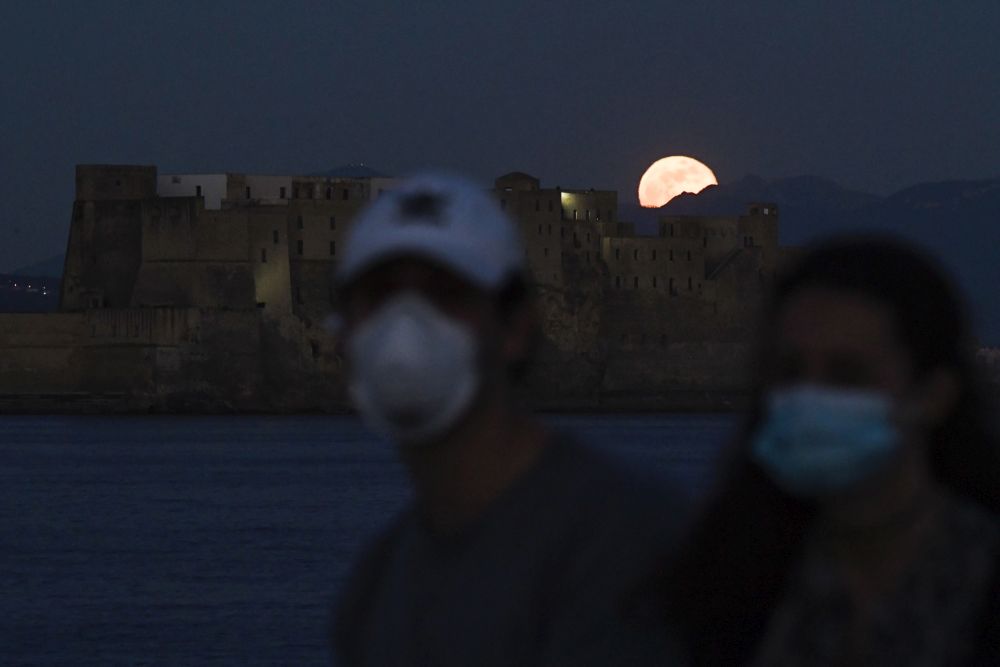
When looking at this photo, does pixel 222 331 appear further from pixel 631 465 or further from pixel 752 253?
pixel 631 465

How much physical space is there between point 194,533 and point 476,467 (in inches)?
960

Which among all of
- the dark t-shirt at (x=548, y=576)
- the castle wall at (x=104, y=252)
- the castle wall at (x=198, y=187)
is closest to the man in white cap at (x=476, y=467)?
the dark t-shirt at (x=548, y=576)

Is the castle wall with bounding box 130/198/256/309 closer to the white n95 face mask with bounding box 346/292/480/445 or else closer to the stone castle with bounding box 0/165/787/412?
the stone castle with bounding box 0/165/787/412

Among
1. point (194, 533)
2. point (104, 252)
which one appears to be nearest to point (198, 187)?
point (104, 252)

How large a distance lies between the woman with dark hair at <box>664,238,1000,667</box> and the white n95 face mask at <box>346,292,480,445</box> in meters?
0.20

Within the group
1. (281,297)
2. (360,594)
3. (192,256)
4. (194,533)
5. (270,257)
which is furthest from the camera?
(281,297)

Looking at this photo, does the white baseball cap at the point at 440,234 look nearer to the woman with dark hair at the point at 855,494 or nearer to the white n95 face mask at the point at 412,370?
the white n95 face mask at the point at 412,370

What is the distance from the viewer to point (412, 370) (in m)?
1.50

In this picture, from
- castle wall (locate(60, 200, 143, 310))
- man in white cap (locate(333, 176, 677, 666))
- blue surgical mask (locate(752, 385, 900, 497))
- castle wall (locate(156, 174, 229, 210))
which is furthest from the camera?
castle wall (locate(156, 174, 229, 210))

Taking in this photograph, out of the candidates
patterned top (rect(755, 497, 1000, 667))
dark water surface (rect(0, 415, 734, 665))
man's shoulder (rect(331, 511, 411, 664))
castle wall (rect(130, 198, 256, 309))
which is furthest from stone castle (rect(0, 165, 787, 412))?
patterned top (rect(755, 497, 1000, 667))

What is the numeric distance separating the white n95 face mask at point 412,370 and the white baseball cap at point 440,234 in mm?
39

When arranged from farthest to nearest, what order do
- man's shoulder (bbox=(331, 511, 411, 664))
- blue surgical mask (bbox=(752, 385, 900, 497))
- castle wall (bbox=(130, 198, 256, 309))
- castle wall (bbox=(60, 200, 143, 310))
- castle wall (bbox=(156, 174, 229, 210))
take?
castle wall (bbox=(156, 174, 229, 210)) < castle wall (bbox=(60, 200, 143, 310)) < castle wall (bbox=(130, 198, 256, 309)) < man's shoulder (bbox=(331, 511, 411, 664)) < blue surgical mask (bbox=(752, 385, 900, 497))

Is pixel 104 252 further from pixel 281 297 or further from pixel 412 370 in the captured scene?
pixel 412 370

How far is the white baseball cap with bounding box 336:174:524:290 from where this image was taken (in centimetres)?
159
